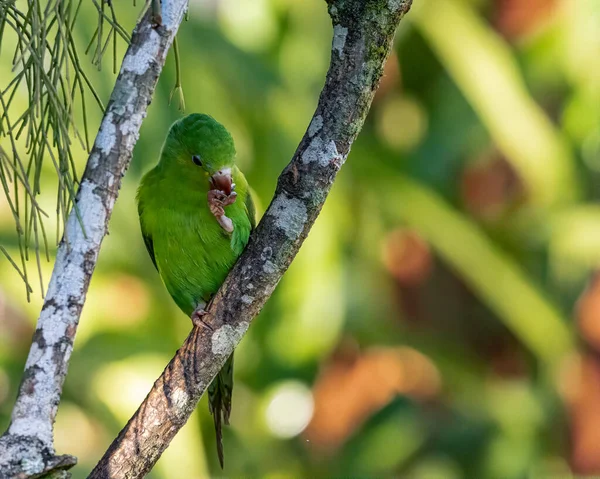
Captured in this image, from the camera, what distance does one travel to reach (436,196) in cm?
495

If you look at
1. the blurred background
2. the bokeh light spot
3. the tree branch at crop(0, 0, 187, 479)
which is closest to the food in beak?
the tree branch at crop(0, 0, 187, 479)

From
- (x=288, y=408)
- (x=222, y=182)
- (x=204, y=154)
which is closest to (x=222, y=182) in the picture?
(x=222, y=182)

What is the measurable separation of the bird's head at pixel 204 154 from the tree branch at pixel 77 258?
72 cm

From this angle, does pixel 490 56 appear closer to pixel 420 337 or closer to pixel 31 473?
pixel 420 337

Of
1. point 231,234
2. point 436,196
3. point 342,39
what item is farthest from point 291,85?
point 342,39

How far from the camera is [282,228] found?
1.62 m

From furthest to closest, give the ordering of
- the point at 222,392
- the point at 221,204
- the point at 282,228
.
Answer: the point at 222,392 < the point at 221,204 < the point at 282,228

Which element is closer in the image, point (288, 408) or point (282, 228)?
point (282, 228)

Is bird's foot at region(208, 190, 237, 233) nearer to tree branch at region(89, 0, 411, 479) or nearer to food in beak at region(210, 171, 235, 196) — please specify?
food in beak at region(210, 171, 235, 196)

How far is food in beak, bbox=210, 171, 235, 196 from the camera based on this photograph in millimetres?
2457

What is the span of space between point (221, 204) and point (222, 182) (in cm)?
8

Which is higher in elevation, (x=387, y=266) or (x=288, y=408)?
(x=387, y=266)

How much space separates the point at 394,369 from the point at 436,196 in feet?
4.51

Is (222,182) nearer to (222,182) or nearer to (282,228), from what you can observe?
(222,182)
